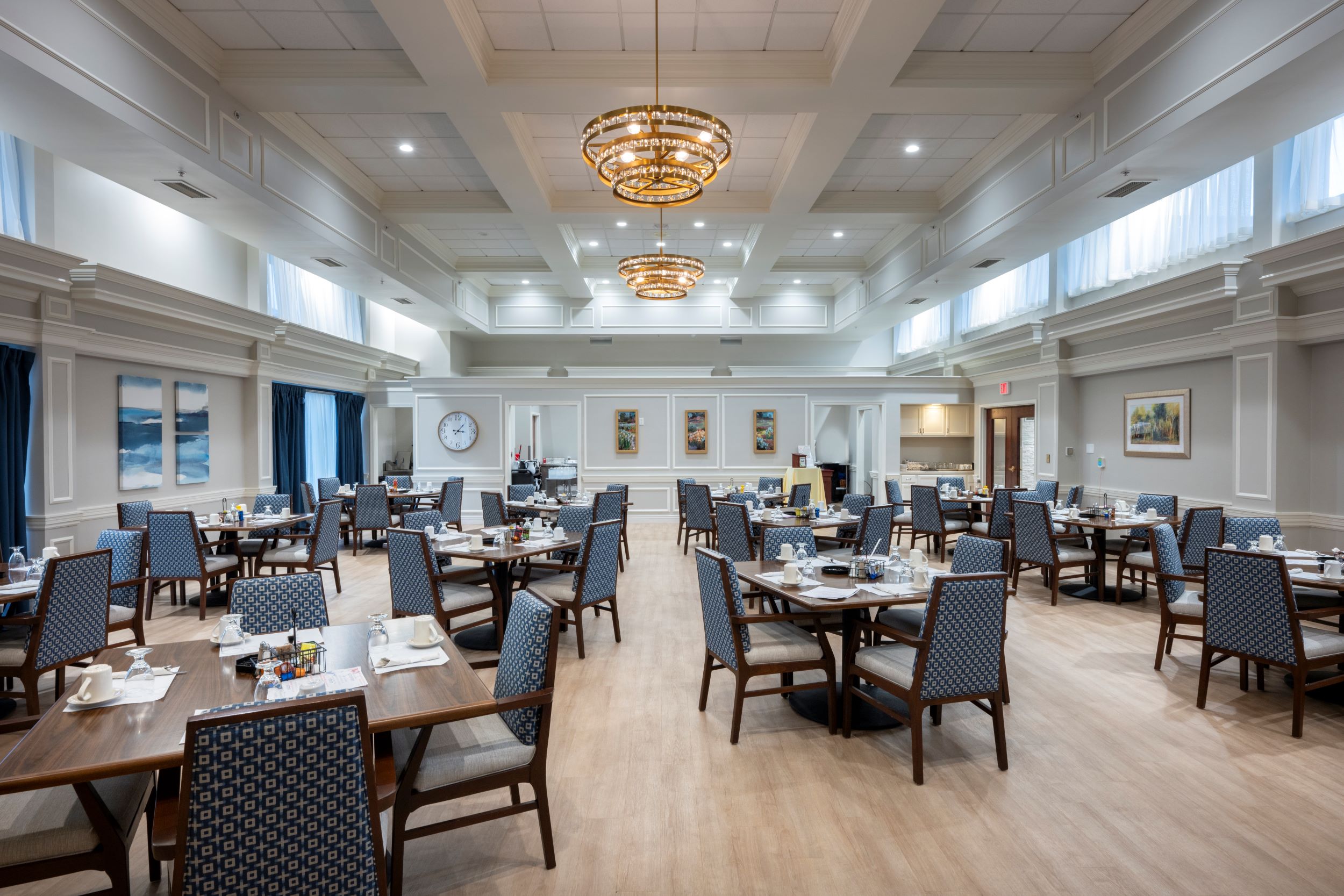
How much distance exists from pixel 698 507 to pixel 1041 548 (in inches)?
160

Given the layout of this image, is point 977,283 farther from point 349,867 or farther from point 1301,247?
point 349,867

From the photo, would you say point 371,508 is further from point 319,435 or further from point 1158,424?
point 1158,424

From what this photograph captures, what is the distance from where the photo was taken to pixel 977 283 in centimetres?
887

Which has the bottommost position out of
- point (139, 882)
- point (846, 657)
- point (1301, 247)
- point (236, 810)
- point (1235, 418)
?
point (139, 882)

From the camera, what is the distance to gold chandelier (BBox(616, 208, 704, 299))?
691 centimetres

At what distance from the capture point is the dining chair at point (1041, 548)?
241 inches

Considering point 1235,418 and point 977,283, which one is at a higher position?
point 977,283

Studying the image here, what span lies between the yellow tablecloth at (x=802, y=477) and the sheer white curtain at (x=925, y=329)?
12.6 ft

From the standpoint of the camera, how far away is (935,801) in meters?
2.83

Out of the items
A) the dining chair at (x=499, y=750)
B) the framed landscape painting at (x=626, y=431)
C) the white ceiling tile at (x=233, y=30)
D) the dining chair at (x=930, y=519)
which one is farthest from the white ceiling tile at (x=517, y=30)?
the framed landscape painting at (x=626, y=431)

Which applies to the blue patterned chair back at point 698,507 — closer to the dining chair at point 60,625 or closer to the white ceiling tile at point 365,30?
the white ceiling tile at point 365,30

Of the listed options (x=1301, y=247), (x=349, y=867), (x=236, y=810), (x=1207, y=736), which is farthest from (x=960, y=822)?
(x=1301, y=247)

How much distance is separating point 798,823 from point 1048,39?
5.45m

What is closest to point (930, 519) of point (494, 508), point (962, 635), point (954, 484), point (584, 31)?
point (954, 484)
